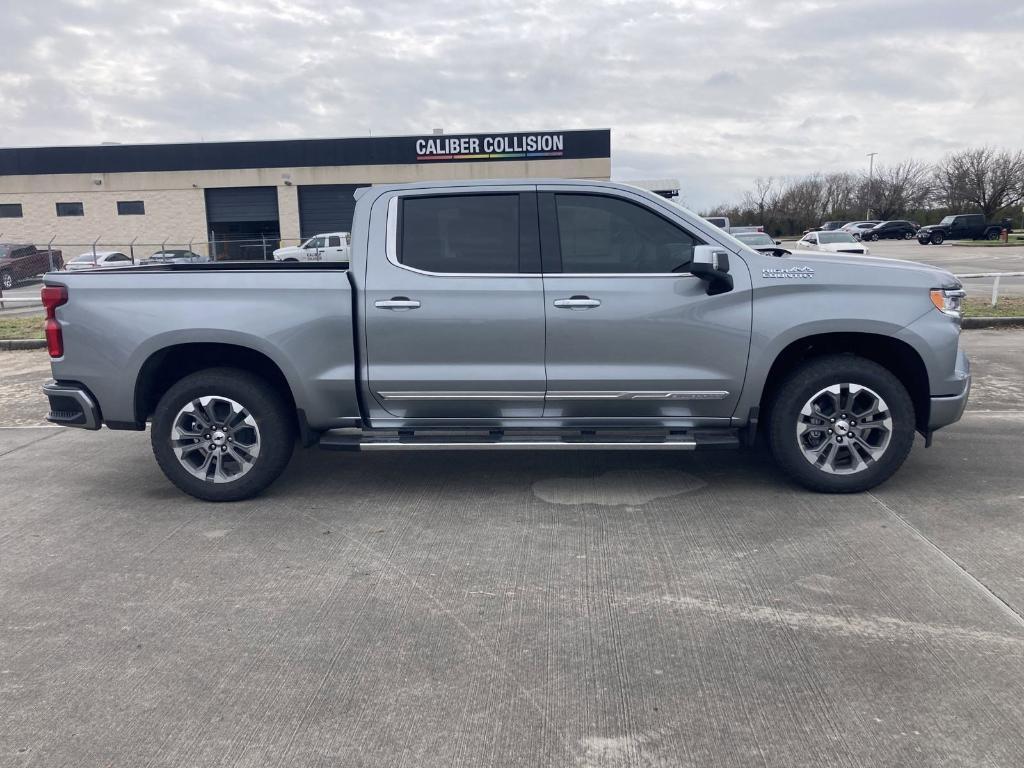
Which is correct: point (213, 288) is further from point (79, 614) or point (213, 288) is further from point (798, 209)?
point (798, 209)

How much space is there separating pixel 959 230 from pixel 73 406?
5477cm

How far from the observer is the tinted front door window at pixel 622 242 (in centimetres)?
529

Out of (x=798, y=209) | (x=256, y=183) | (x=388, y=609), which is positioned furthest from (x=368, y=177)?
(x=798, y=209)

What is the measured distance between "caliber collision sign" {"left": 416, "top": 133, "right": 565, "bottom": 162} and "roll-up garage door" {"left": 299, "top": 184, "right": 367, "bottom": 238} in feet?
14.6

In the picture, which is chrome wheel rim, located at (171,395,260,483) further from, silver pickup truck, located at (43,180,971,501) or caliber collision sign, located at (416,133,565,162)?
caliber collision sign, located at (416,133,565,162)

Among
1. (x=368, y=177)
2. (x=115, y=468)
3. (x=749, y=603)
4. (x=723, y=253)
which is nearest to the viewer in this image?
(x=749, y=603)

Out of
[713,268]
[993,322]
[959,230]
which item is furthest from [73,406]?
[959,230]

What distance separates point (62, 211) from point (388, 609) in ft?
161

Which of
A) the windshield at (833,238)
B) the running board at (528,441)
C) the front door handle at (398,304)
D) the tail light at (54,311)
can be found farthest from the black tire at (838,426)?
the windshield at (833,238)

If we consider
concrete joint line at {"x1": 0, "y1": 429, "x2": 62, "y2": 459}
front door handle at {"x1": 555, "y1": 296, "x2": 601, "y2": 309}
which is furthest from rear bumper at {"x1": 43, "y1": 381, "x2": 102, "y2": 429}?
front door handle at {"x1": 555, "y1": 296, "x2": 601, "y2": 309}

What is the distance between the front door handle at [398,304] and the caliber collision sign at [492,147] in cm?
3998

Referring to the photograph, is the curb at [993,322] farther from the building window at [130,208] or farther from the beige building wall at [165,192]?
the building window at [130,208]

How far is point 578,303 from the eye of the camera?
5.18 meters

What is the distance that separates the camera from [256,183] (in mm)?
44531
